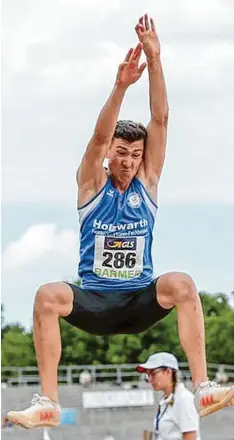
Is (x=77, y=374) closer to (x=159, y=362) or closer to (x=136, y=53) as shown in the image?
(x=159, y=362)

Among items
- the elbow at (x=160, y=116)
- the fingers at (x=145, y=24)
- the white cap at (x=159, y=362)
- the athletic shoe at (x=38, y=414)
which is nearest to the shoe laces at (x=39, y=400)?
the athletic shoe at (x=38, y=414)

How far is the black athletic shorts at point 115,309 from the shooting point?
4.54 m

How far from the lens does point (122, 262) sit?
4.57 meters

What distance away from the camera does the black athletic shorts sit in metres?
4.54

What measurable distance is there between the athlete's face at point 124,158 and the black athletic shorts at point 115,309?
15.2 inches

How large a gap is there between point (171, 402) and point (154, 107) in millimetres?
1461

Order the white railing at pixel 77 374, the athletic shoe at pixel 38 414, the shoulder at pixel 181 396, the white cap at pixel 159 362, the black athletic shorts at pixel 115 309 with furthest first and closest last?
the white railing at pixel 77 374, the shoulder at pixel 181 396, the white cap at pixel 159 362, the black athletic shorts at pixel 115 309, the athletic shoe at pixel 38 414

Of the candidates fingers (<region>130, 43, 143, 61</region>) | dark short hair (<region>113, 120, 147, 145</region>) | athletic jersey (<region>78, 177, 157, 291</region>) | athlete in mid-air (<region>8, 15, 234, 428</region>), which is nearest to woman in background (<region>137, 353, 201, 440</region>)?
athlete in mid-air (<region>8, 15, 234, 428</region>)

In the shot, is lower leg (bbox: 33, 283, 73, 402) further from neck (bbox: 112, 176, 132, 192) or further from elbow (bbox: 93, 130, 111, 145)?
elbow (bbox: 93, 130, 111, 145)

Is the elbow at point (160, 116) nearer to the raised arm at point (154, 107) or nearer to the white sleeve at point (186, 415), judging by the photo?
A: the raised arm at point (154, 107)

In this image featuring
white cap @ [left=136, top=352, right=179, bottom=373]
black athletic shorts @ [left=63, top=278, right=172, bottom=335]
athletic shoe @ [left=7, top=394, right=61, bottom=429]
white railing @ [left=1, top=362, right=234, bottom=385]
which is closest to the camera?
athletic shoe @ [left=7, top=394, right=61, bottom=429]

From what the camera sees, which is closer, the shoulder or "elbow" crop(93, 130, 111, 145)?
"elbow" crop(93, 130, 111, 145)

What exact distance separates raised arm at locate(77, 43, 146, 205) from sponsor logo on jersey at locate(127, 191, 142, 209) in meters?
0.11

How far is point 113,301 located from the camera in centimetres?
456
